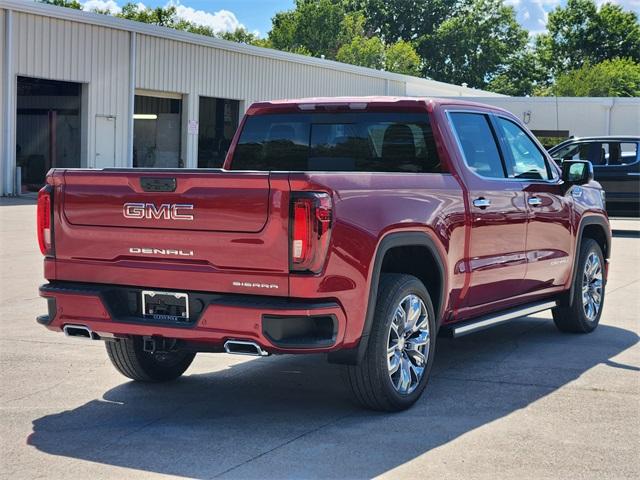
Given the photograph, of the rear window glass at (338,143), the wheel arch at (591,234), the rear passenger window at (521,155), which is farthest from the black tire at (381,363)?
the wheel arch at (591,234)

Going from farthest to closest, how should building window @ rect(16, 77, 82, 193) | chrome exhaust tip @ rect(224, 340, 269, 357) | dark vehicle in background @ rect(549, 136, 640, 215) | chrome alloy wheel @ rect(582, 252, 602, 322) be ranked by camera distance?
building window @ rect(16, 77, 82, 193), dark vehicle in background @ rect(549, 136, 640, 215), chrome alloy wheel @ rect(582, 252, 602, 322), chrome exhaust tip @ rect(224, 340, 269, 357)

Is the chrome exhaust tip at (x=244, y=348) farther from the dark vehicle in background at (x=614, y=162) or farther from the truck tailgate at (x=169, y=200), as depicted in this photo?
the dark vehicle in background at (x=614, y=162)

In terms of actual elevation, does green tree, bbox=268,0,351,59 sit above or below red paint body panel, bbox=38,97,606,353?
above

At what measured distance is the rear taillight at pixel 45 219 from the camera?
5.99 m

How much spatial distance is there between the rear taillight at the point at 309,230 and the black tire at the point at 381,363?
67cm

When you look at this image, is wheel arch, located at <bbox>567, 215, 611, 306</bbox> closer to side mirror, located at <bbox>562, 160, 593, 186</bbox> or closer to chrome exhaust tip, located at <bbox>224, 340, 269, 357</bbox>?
side mirror, located at <bbox>562, 160, 593, 186</bbox>

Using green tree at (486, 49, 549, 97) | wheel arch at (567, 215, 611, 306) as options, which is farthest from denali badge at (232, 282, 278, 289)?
green tree at (486, 49, 549, 97)

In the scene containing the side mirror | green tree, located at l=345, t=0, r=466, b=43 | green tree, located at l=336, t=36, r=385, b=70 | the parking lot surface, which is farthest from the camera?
green tree, located at l=345, t=0, r=466, b=43

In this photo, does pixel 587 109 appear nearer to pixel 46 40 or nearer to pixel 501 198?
pixel 46 40

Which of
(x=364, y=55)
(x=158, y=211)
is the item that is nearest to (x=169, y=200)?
(x=158, y=211)

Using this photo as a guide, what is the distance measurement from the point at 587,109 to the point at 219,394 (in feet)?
122

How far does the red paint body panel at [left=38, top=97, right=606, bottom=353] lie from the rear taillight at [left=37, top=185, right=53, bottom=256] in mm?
49

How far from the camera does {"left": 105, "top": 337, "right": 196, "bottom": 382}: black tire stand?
21.5 feet

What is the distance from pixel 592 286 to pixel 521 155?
1.76m
